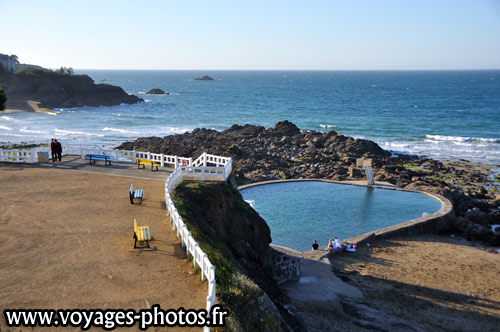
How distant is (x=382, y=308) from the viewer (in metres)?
17.8

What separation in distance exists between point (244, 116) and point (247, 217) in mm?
82713

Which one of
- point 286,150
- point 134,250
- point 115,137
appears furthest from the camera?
point 115,137

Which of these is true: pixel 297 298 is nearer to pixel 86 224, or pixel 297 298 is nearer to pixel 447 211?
pixel 86 224

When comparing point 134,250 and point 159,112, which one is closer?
Answer: point 134,250

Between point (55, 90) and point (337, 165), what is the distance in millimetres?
87787

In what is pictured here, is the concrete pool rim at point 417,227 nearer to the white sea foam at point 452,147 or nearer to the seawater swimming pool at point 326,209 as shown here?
the seawater swimming pool at point 326,209

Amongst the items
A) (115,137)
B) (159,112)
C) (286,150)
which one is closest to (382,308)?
(286,150)

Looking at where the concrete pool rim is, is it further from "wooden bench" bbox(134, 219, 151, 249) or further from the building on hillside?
the building on hillside

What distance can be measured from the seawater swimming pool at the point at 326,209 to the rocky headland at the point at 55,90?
287 ft

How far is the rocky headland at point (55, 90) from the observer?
107 metres

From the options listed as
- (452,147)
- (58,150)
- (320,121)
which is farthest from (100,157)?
(320,121)

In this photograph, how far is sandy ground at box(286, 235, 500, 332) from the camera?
1666cm

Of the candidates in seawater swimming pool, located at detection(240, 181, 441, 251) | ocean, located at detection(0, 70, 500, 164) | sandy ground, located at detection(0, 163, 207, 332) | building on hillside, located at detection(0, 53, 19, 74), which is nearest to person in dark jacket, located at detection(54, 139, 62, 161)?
sandy ground, located at detection(0, 163, 207, 332)

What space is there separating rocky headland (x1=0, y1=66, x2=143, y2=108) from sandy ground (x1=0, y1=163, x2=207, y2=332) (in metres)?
93.9
